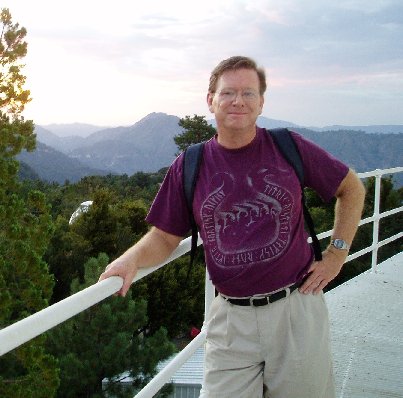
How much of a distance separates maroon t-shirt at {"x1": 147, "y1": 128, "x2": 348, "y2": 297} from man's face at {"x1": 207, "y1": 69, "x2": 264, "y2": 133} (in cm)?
7

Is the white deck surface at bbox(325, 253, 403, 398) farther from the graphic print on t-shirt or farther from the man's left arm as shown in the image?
the graphic print on t-shirt

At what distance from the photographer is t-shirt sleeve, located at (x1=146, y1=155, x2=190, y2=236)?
1.94m

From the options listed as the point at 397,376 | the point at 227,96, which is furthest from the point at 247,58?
the point at 397,376

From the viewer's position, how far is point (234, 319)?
1860 mm

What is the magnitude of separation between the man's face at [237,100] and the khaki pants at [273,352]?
0.57 metres

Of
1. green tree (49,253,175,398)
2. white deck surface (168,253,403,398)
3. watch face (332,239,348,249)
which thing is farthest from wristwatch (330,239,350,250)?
green tree (49,253,175,398)

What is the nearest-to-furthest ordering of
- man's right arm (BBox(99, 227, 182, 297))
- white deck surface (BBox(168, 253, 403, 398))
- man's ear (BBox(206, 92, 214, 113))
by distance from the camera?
man's right arm (BBox(99, 227, 182, 297)), man's ear (BBox(206, 92, 214, 113)), white deck surface (BBox(168, 253, 403, 398))

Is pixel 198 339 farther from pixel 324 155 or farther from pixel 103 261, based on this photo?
pixel 103 261

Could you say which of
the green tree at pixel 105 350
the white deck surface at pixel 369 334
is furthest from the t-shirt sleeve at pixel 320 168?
the green tree at pixel 105 350

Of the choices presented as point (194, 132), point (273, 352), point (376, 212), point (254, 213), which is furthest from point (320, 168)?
point (194, 132)

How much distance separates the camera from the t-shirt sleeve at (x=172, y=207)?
1.94m

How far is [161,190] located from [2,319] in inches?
505

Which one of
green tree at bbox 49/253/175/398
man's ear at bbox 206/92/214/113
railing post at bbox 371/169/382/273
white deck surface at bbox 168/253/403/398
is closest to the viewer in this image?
man's ear at bbox 206/92/214/113

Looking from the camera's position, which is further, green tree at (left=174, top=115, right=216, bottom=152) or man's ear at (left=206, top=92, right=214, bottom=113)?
green tree at (left=174, top=115, right=216, bottom=152)
